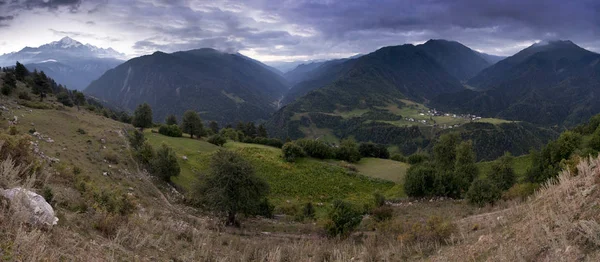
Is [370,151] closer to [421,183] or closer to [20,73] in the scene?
[421,183]

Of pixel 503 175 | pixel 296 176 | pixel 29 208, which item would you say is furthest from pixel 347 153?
pixel 29 208

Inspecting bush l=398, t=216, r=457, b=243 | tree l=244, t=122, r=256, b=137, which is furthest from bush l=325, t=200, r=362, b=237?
tree l=244, t=122, r=256, b=137

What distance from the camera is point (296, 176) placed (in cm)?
4425

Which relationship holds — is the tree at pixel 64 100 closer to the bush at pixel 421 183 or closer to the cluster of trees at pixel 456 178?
the cluster of trees at pixel 456 178

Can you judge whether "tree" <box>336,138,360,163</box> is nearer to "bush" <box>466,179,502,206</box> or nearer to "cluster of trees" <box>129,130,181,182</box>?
"bush" <box>466,179,502,206</box>

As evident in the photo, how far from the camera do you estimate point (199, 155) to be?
Result: 150ft

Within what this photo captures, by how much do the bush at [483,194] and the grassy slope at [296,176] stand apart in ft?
50.5

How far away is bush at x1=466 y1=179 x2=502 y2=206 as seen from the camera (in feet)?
77.5

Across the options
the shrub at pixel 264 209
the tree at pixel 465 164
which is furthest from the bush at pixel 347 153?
the shrub at pixel 264 209

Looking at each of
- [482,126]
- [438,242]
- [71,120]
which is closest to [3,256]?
[438,242]

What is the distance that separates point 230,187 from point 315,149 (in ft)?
107

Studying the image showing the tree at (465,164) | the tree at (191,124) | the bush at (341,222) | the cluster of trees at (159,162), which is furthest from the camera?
the tree at (191,124)

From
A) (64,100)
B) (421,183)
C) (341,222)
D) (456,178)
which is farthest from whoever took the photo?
(64,100)

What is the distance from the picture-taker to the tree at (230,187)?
912 inches
